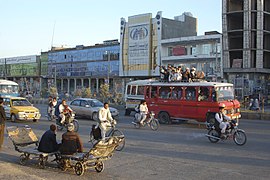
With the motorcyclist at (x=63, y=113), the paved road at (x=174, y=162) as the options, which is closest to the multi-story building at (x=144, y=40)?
the motorcyclist at (x=63, y=113)

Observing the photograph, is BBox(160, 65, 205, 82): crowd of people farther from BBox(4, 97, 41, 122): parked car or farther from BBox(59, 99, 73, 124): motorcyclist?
BBox(4, 97, 41, 122): parked car

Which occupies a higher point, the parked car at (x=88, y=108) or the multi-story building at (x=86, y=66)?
the multi-story building at (x=86, y=66)

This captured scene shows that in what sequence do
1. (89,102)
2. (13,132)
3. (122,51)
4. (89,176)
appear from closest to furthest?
(89,176) → (13,132) → (89,102) → (122,51)

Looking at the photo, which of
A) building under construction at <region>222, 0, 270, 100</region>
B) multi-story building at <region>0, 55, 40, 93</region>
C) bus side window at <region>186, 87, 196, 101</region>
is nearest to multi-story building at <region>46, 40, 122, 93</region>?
multi-story building at <region>0, 55, 40, 93</region>

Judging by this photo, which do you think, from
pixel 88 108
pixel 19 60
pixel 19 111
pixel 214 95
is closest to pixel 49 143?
pixel 214 95

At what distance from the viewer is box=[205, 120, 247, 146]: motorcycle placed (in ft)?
44.6

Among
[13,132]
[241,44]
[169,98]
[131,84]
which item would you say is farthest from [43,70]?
[13,132]

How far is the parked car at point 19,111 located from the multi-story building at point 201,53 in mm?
33949

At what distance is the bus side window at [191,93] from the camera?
2044 cm

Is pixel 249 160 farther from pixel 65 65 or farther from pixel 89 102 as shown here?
pixel 65 65

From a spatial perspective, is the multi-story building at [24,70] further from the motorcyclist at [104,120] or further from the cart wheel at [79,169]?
the cart wheel at [79,169]

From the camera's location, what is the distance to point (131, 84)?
2667cm

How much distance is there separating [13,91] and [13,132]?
23.6 metres

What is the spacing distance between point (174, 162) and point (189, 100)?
429 inches
